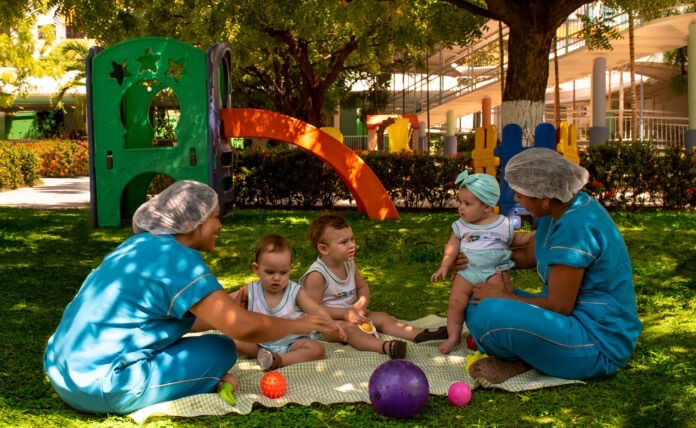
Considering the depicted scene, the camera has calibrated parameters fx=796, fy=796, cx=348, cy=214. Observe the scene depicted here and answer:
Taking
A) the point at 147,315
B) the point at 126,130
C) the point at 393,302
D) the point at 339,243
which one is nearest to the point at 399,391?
the point at 147,315

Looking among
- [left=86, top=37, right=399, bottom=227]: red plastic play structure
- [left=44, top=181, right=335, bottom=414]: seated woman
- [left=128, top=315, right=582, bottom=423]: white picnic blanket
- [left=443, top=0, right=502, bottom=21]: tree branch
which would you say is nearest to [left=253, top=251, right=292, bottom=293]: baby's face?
[left=128, top=315, right=582, bottom=423]: white picnic blanket

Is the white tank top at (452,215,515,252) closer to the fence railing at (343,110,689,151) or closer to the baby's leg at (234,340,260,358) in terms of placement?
the baby's leg at (234,340,260,358)

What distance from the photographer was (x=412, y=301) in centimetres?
698

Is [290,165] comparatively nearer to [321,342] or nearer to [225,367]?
[321,342]

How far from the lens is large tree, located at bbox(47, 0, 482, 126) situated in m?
13.9

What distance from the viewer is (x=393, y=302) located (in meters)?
6.91

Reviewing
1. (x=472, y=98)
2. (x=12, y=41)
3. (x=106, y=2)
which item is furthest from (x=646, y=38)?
(x=12, y=41)

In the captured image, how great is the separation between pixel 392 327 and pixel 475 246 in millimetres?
879

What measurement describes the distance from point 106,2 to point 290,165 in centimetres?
425

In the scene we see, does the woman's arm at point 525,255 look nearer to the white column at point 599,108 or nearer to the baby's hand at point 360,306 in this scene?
the baby's hand at point 360,306

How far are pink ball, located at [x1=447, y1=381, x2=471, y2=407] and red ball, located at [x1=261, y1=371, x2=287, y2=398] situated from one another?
887 millimetres

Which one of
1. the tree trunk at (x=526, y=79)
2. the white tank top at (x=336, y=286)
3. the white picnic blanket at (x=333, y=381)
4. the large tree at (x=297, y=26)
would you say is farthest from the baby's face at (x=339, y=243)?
the large tree at (x=297, y=26)

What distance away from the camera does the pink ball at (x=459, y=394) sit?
4.10 metres

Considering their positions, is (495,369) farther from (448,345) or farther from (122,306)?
(122,306)
